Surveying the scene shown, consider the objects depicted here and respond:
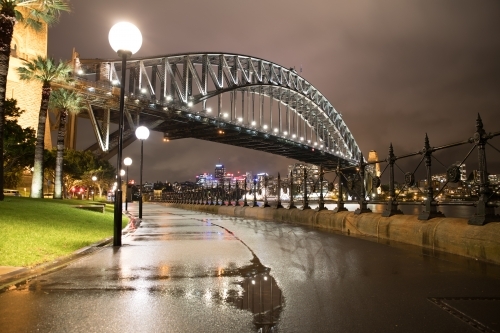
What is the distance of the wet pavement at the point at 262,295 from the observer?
12.8 ft

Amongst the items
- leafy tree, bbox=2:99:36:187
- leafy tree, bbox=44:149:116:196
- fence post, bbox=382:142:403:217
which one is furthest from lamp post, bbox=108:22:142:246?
leafy tree, bbox=44:149:116:196

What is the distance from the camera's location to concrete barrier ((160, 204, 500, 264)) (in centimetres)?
667

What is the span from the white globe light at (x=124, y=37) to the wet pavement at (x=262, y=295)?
4878 millimetres

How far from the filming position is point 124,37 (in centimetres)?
995

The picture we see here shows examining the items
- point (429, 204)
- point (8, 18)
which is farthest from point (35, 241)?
point (8, 18)

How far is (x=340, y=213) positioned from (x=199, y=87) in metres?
78.7

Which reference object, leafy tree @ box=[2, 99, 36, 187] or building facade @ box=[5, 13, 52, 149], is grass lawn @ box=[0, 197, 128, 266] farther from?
building facade @ box=[5, 13, 52, 149]

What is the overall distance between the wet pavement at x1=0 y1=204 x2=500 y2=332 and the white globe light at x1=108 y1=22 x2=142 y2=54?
4878 millimetres

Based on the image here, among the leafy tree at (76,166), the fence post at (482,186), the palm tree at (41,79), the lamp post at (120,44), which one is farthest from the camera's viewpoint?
the leafy tree at (76,166)

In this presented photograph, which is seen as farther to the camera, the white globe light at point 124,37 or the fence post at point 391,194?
the fence post at point 391,194

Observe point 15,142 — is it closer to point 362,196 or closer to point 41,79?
point 41,79

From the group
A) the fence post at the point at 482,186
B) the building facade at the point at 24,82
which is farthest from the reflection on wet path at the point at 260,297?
the building facade at the point at 24,82

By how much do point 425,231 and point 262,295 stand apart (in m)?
4.82

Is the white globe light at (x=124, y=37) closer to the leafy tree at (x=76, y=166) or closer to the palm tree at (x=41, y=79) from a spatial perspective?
the palm tree at (x=41, y=79)
